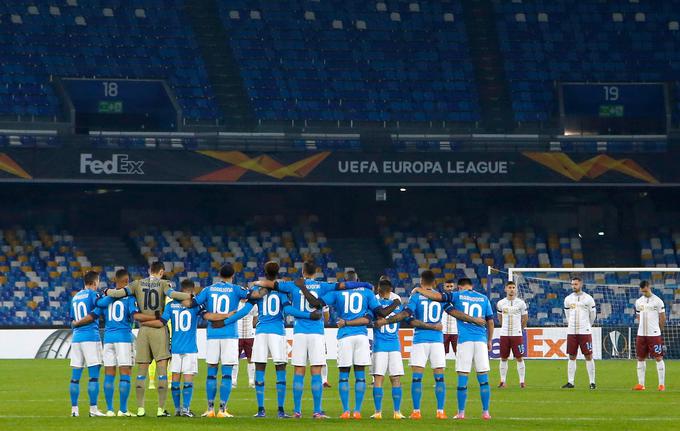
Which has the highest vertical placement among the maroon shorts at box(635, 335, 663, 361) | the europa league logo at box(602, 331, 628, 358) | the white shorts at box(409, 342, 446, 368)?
the europa league logo at box(602, 331, 628, 358)

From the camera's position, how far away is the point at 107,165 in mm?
43312

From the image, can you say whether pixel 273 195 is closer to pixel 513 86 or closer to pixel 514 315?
pixel 513 86

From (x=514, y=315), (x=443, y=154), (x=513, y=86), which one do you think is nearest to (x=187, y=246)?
(x=443, y=154)

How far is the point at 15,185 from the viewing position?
4709cm

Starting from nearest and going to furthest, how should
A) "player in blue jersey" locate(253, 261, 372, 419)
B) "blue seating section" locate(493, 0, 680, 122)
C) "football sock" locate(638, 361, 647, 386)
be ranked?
"player in blue jersey" locate(253, 261, 372, 419) < "football sock" locate(638, 361, 647, 386) < "blue seating section" locate(493, 0, 680, 122)

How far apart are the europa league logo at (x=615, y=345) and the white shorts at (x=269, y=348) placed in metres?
20.7

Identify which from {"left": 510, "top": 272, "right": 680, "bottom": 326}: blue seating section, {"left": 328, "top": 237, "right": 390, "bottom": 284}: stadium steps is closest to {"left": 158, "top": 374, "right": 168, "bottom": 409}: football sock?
{"left": 510, "top": 272, "right": 680, "bottom": 326}: blue seating section

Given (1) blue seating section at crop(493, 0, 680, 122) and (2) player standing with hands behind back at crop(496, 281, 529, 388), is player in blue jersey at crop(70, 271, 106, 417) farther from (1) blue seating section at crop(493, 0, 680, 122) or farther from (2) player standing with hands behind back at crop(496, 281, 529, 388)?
(1) blue seating section at crop(493, 0, 680, 122)

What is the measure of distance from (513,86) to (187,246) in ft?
42.4

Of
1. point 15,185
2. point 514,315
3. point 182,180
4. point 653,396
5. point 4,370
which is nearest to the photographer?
point 653,396

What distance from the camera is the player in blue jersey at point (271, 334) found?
19.0 metres

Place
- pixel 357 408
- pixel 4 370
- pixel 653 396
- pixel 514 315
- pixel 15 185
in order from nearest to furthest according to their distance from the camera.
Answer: pixel 357 408 → pixel 653 396 → pixel 514 315 → pixel 4 370 → pixel 15 185

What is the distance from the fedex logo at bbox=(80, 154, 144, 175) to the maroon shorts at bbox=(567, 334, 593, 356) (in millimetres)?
20336

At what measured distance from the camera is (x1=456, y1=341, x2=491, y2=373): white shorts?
19.6 metres
